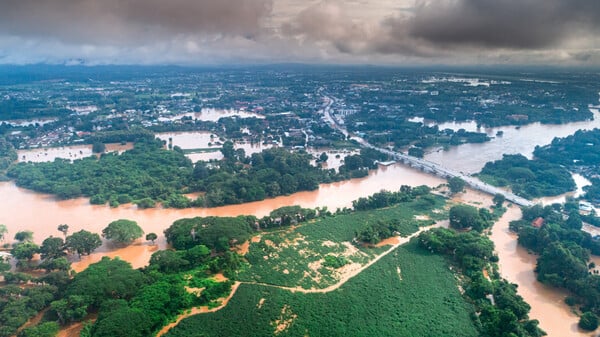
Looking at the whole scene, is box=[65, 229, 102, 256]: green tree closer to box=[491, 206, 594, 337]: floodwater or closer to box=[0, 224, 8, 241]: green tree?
box=[0, 224, 8, 241]: green tree

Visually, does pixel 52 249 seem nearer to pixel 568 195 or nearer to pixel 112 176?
pixel 112 176

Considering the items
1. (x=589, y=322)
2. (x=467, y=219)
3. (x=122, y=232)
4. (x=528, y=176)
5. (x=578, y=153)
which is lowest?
(x=589, y=322)

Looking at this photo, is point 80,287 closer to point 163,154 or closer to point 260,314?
point 260,314

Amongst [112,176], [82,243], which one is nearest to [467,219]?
[82,243]

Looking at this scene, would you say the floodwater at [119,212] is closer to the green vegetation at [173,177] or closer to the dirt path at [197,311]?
the green vegetation at [173,177]

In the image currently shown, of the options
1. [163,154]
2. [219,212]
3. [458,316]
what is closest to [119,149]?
[163,154]

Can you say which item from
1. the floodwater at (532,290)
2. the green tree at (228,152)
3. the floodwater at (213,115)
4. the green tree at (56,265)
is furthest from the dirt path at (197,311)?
the floodwater at (213,115)

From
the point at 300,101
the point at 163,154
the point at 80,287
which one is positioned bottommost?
the point at 80,287
